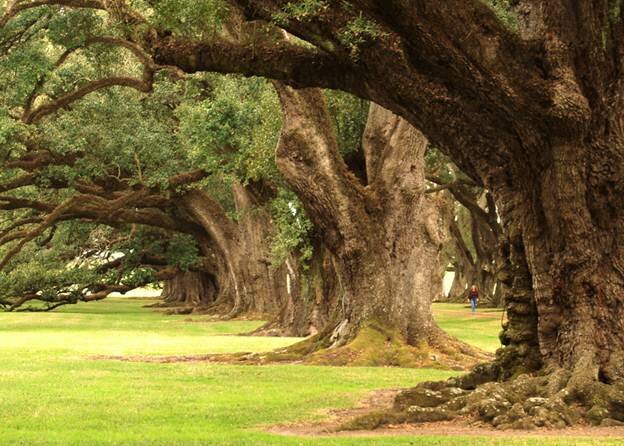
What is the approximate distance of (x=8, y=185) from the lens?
1453 inches

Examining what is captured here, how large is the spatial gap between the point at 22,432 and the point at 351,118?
14.9 meters

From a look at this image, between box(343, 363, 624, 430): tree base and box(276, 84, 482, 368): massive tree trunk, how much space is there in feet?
26.7

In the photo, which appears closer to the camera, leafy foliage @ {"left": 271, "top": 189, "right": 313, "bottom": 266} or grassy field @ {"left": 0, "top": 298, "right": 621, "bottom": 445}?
grassy field @ {"left": 0, "top": 298, "right": 621, "bottom": 445}

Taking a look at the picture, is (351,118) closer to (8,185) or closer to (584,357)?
(584,357)

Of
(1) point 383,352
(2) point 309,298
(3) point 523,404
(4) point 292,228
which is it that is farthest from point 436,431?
(2) point 309,298

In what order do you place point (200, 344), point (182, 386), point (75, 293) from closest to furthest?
point (182, 386), point (200, 344), point (75, 293)

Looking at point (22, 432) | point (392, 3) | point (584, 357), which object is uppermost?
point (392, 3)

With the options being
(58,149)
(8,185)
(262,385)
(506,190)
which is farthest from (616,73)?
(8,185)

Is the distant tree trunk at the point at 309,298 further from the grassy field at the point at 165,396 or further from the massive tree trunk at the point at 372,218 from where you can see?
the massive tree trunk at the point at 372,218

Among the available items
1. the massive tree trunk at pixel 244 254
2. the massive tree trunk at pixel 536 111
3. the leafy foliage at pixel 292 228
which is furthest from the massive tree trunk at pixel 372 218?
the massive tree trunk at pixel 244 254

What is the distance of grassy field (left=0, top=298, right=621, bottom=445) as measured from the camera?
35.6ft

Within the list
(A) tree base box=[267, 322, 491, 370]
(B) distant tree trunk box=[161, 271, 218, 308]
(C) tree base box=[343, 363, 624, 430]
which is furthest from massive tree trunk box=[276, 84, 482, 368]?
(B) distant tree trunk box=[161, 271, 218, 308]

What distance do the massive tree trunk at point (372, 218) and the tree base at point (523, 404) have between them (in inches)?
321

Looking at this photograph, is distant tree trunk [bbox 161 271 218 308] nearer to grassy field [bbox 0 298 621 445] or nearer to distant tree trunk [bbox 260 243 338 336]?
distant tree trunk [bbox 260 243 338 336]
